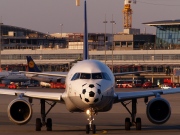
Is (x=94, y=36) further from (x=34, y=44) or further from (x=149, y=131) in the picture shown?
(x=149, y=131)

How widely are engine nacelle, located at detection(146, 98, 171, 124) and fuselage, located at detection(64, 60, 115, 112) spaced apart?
204cm

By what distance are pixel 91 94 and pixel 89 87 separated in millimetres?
Result: 310

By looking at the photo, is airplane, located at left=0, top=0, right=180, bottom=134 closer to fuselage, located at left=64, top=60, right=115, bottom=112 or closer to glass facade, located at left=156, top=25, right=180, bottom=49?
fuselage, located at left=64, top=60, right=115, bottom=112

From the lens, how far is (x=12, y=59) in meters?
158

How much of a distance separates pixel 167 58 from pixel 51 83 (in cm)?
3735

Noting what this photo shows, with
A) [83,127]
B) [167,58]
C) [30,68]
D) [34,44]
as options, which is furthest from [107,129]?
[34,44]

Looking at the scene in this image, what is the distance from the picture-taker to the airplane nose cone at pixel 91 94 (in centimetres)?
2400

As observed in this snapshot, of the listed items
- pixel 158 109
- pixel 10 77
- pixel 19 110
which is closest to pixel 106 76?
pixel 158 109

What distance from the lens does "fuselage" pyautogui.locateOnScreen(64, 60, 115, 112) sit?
79.4ft

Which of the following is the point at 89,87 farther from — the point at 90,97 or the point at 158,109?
the point at 158,109

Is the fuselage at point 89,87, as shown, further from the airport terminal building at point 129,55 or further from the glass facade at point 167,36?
the glass facade at point 167,36

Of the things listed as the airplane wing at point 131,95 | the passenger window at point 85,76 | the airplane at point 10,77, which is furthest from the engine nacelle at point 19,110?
the airplane at point 10,77

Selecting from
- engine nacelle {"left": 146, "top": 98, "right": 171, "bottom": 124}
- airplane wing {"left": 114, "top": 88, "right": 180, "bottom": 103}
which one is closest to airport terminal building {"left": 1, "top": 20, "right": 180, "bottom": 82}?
airplane wing {"left": 114, "top": 88, "right": 180, "bottom": 103}

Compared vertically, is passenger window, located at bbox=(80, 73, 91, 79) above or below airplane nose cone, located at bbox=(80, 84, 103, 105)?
above
